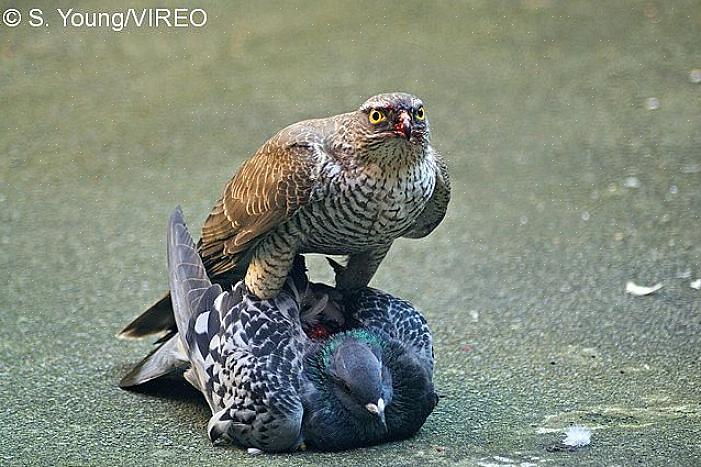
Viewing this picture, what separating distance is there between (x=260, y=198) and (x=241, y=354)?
23.0 inches

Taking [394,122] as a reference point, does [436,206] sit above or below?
below

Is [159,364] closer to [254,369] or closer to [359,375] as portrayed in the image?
[254,369]

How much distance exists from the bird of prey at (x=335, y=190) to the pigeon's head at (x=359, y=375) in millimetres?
378

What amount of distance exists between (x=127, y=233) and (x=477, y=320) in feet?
7.28

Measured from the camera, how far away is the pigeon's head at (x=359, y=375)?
3982 mm

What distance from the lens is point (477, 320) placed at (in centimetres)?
556

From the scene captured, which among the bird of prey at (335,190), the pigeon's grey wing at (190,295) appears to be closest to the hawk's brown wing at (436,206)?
the bird of prey at (335,190)

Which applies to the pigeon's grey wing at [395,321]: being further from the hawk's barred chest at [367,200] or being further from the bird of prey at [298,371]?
the hawk's barred chest at [367,200]

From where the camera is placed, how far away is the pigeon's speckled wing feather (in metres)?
4.02

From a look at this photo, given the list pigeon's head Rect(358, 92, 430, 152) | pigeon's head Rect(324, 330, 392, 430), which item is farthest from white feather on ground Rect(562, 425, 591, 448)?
pigeon's head Rect(358, 92, 430, 152)

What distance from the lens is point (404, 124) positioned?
3.94 metres

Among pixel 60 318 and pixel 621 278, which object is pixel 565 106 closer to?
pixel 621 278

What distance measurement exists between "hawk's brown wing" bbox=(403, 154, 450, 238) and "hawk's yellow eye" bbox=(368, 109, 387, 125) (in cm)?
48

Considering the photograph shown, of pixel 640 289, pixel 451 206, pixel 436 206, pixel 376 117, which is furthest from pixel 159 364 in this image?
pixel 451 206
